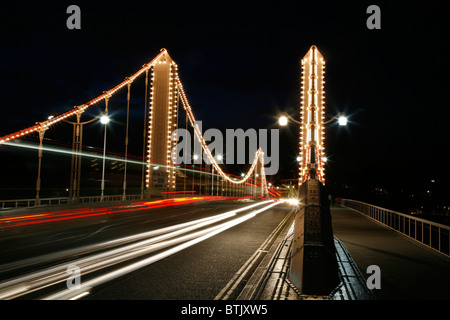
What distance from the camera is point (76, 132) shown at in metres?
24.1

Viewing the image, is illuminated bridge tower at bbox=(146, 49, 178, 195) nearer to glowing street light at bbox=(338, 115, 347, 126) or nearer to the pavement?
glowing street light at bbox=(338, 115, 347, 126)

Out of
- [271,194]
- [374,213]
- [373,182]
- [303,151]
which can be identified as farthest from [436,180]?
[303,151]

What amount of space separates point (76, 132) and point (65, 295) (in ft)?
65.0

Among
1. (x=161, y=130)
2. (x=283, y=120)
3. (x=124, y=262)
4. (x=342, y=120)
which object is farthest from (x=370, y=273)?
(x=161, y=130)

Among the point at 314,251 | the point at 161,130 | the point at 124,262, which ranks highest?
the point at 161,130

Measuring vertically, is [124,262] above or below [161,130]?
below

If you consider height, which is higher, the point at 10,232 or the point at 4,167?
the point at 4,167

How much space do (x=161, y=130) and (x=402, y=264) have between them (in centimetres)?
2739

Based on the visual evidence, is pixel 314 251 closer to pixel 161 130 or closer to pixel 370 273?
pixel 370 273

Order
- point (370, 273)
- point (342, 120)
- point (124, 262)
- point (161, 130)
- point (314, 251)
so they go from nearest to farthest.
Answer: point (314, 251)
point (370, 273)
point (124, 262)
point (342, 120)
point (161, 130)

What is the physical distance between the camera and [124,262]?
28.2 ft

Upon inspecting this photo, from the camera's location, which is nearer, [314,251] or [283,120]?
[314,251]
